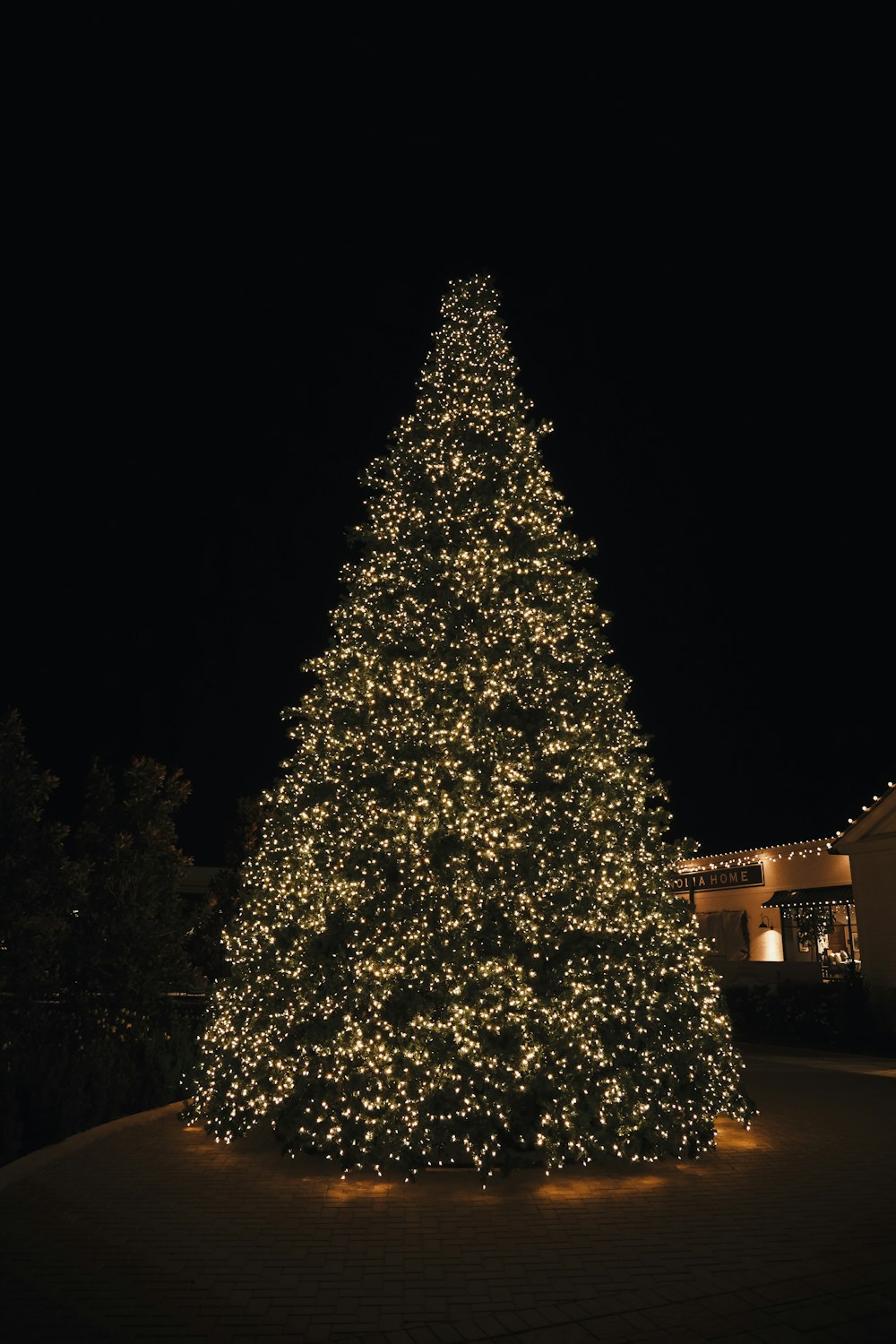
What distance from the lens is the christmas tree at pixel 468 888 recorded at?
757 centimetres

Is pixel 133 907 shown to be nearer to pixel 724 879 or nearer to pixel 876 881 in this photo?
pixel 876 881

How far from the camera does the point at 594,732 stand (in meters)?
8.88

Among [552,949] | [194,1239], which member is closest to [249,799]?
[552,949]

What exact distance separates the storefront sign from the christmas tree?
56.9 ft

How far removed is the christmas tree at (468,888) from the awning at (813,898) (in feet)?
51.6

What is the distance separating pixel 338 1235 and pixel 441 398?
7.31 meters

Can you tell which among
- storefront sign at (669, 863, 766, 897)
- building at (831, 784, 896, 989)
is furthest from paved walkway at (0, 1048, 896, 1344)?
storefront sign at (669, 863, 766, 897)

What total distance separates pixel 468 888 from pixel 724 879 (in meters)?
20.6

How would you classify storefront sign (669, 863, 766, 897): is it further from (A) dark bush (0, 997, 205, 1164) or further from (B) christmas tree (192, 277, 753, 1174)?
(B) christmas tree (192, 277, 753, 1174)

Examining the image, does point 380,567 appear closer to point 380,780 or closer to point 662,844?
point 380,780

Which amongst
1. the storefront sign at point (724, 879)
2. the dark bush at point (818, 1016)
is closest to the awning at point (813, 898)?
the storefront sign at point (724, 879)

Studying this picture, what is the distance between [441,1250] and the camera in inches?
227

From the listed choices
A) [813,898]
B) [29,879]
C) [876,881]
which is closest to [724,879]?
[813,898]

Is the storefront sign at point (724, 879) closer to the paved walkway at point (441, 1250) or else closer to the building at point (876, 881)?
the building at point (876, 881)
